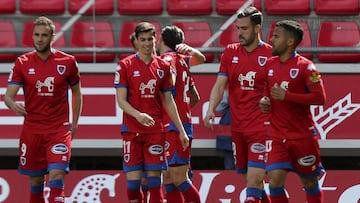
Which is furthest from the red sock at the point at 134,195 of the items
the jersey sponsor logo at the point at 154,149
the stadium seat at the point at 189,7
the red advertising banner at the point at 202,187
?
the stadium seat at the point at 189,7

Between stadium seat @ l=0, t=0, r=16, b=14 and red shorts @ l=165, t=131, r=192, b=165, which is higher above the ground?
stadium seat @ l=0, t=0, r=16, b=14

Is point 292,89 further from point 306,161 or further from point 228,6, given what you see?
point 228,6

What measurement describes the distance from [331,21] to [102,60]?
3.08m

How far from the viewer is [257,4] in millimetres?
13734

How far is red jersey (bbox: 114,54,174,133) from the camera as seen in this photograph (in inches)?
383

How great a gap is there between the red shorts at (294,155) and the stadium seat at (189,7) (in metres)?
5.19

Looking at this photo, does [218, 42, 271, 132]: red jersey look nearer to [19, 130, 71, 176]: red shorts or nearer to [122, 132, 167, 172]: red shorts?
[122, 132, 167, 172]: red shorts

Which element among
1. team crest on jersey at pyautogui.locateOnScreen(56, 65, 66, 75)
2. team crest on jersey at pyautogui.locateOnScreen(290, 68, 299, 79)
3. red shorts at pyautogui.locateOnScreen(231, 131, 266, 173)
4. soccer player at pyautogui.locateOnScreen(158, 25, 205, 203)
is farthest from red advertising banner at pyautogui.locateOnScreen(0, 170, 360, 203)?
team crest on jersey at pyautogui.locateOnScreen(290, 68, 299, 79)

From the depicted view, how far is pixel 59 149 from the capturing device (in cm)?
959

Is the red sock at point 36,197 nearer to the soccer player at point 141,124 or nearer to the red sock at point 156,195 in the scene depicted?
the soccer player at point 141,124

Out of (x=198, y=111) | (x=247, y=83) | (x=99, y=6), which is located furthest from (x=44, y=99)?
(x=99, y=6)

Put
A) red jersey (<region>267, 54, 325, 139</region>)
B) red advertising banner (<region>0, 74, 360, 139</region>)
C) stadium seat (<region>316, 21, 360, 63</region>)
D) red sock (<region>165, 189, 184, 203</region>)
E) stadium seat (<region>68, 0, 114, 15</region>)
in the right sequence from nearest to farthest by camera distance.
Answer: red jersey (<region>267, 54, 325, 139</region>)
red sock (<region>165, 189, 184, 203</region>)
red advertising banner (<region>0, 74, 360, 139</region>)
stadium seat (<region>316, 21, 360, 63</region>)
stadium seat (<region>68, 0, 114, 15</region>)

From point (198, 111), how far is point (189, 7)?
173 cm

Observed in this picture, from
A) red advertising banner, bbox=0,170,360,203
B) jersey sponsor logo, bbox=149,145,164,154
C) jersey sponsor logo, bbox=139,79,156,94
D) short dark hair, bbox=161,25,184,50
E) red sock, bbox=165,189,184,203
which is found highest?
short dark hair, bbox=161,25,184,50
